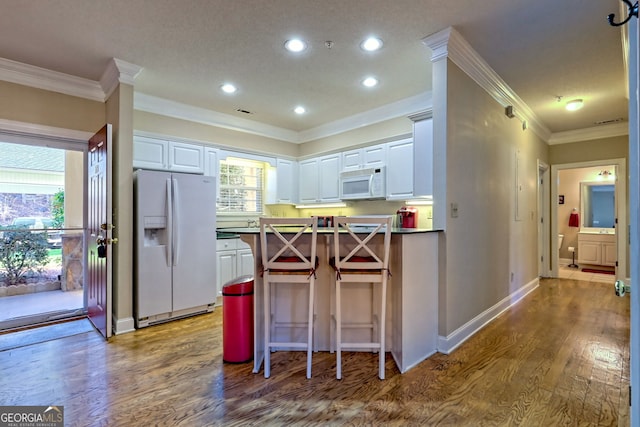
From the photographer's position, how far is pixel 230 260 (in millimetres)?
4340

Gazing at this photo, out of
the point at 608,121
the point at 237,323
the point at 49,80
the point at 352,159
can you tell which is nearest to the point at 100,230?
the point at 49,80

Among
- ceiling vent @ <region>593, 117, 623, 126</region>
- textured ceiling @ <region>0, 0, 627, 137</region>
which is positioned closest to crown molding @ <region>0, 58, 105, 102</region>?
textured ceiling @ <region>0, 0, 627, 137</region>

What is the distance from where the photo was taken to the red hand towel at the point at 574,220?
24.4 ft

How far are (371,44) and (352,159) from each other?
88.9 inches

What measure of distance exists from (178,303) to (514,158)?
4.50 meters

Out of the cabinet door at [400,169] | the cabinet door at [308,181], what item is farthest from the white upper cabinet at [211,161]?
the cabinet door at [400,169]

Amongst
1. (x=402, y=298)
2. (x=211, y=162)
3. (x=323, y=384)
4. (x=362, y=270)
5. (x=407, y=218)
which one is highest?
(x=211, y=162)

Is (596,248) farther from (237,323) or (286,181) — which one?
(237,323)

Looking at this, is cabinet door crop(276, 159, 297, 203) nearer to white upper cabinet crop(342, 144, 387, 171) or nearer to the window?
the window

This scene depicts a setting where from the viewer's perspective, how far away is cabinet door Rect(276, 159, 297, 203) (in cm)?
561

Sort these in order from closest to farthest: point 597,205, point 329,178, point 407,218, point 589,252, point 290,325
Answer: point 290,325 → point 407,218 → point 329,178 → point 589,252 → point 597,205

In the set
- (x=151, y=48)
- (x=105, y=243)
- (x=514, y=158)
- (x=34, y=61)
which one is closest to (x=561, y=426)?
(x=514, y=158)

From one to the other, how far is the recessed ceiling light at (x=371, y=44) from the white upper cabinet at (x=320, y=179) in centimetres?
234

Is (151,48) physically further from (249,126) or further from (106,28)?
(249,126)
